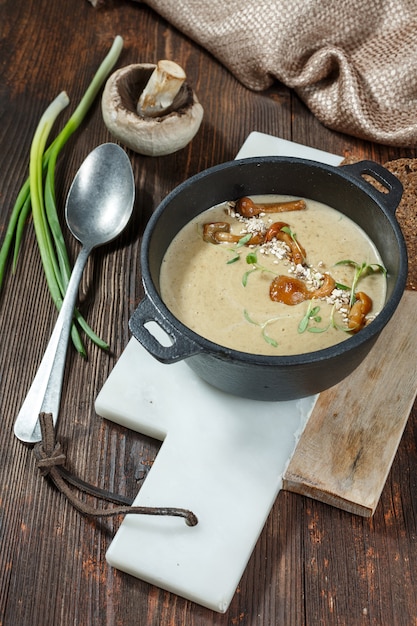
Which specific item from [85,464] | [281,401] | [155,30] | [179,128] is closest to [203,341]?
[281,401]

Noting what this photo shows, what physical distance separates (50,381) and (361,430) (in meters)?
0.74

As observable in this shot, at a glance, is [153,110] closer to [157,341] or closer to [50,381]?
[50,381]

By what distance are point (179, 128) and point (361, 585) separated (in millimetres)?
1285

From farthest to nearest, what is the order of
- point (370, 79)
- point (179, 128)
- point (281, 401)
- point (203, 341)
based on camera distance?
point (370, 79) → point (179, 128) → point (281, 401) → point (203, 341)

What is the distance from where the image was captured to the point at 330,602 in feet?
5.09

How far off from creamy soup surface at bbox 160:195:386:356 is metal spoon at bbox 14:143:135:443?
286mm

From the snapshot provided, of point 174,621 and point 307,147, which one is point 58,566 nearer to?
point 174,621

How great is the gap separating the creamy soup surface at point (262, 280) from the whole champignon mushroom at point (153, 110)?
352mm

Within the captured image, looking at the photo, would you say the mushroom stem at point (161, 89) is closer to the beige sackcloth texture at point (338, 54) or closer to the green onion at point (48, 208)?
the green onion at point (48, 208)

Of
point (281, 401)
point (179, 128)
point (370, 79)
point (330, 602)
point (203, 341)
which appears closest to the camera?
point (203, 341)

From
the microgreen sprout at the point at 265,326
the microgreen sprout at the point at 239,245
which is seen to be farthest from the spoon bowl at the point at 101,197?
the microgreen sprout at the point at 265,326

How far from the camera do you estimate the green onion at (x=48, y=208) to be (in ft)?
6.58

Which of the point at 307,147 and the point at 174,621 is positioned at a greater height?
the point at 307,147

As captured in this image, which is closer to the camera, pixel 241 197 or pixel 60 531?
pixel 60 531
